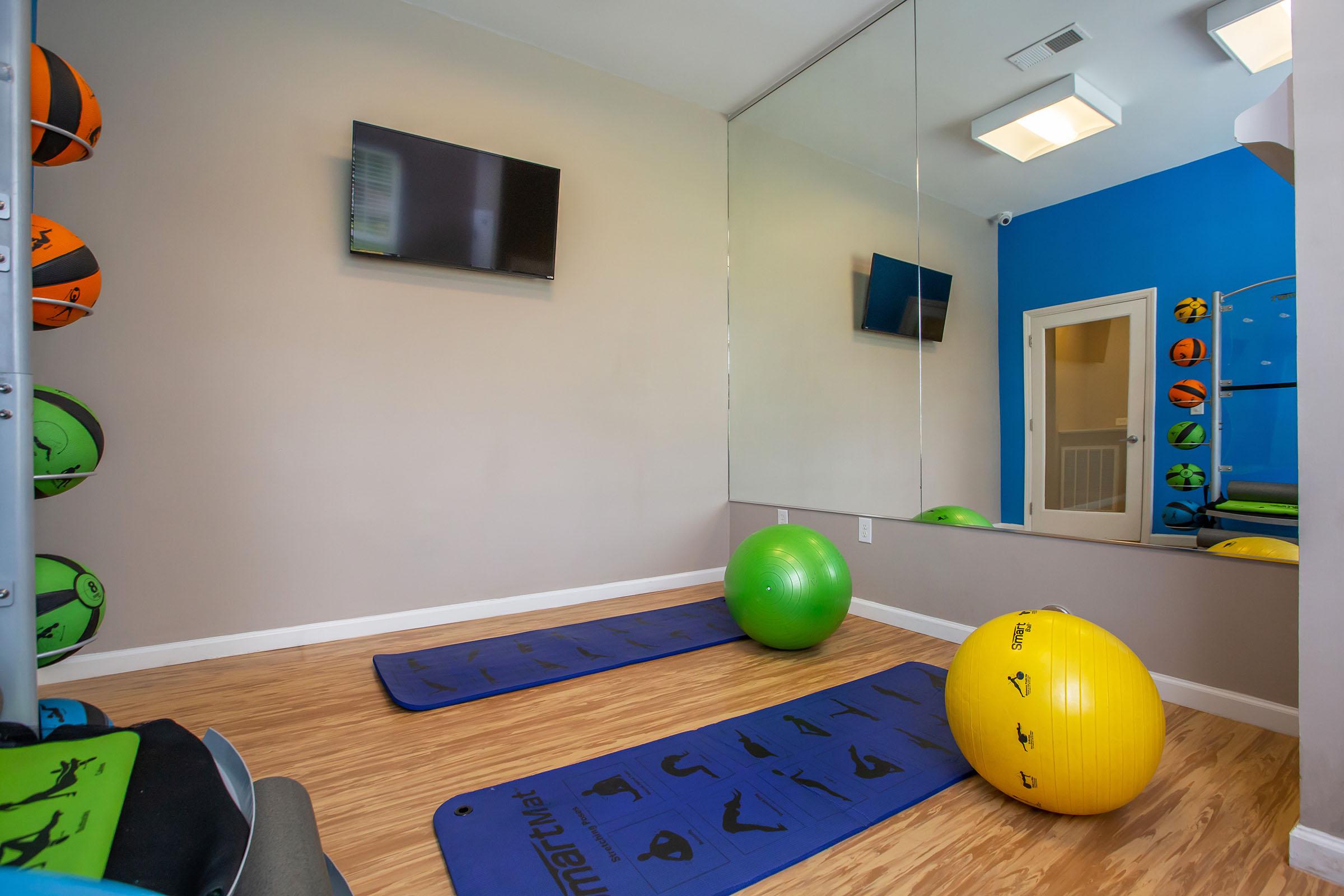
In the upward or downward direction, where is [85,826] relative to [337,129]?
downward

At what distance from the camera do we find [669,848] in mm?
1402

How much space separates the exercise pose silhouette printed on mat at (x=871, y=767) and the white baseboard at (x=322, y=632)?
6.82ft

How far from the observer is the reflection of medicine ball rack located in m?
1.92

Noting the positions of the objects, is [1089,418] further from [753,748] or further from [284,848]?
[284,848]

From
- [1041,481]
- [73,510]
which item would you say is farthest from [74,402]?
[1041,481]

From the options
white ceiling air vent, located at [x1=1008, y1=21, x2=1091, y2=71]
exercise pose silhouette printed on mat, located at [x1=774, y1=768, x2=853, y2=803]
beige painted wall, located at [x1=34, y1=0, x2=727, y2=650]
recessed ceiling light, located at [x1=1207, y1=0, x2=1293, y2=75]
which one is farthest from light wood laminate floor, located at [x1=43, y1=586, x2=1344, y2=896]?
white ceiling air vent, located at [x1=1008, y1=21, x2=1091, y2=71]

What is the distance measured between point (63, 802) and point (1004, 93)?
3.71 meters

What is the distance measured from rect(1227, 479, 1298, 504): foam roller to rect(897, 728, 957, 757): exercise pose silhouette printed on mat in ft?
4.13

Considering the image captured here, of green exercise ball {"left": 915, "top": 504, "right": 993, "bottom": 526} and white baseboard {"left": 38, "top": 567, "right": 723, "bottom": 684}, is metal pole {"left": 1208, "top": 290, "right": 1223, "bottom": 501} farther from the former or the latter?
white baseboard {"left": 38, "top": 567, "right": 723, "bottom": 684}

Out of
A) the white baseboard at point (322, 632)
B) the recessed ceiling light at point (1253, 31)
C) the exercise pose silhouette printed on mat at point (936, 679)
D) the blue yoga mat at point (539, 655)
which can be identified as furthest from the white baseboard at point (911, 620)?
the recessed ceiling light at point (1253, 31)

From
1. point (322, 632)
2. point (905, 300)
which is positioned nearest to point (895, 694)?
point (905, 300)

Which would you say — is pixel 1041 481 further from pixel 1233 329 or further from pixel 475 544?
pixel 475 544

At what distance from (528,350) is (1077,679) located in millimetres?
2865

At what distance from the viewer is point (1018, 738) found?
1.44 meters
